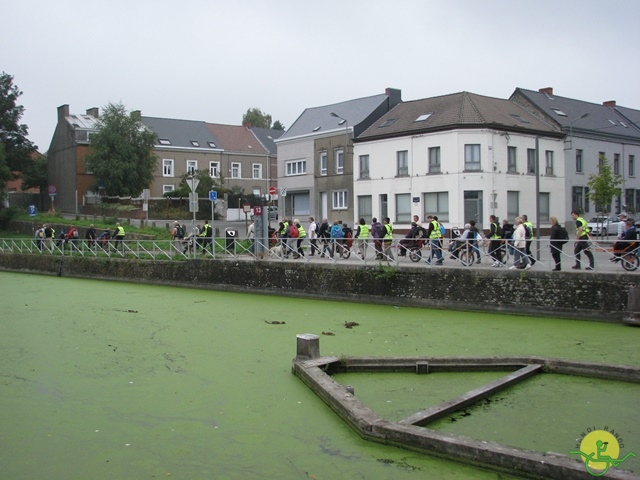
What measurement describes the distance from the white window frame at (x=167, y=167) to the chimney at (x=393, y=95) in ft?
69.3

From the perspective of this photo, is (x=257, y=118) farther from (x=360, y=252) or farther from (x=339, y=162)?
(x=360, y=252)

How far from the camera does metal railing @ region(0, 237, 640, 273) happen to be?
14.3 metres

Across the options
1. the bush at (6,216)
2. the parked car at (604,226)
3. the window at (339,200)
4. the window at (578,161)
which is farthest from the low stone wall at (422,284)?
the bush at (6,216)

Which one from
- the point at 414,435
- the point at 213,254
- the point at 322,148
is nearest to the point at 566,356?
the point at 414,435

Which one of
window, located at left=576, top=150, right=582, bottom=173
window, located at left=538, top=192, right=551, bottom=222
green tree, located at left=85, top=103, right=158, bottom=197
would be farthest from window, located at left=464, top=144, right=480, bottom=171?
green tree, located at left=85, top=103, right=158, bottom=197

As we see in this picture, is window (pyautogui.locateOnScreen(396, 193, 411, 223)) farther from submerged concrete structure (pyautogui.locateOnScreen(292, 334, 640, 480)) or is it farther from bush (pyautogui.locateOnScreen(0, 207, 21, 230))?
bush (pyautogui.locateOnScreen(0, 207, 21, 230))

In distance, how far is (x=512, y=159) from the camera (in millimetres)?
33625

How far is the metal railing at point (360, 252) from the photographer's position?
14.3 m

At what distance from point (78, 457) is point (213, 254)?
15.9 m

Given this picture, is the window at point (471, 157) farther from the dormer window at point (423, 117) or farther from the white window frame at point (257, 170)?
the white window frame at point (257, 170)

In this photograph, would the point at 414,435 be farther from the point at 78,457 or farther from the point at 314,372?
the point at 78,457

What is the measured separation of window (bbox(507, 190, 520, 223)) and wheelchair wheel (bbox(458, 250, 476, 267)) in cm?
1821

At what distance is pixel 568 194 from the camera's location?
36.7 meters

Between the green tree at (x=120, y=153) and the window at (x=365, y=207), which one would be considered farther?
the green tree at (x=120, y=153)
